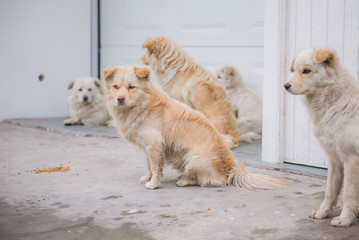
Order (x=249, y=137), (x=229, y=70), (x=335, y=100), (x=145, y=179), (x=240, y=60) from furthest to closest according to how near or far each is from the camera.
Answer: (x=240, y=60), (x=229, y=70), (x=249, y=137), (x=145, y=179), (x=335, y=100)

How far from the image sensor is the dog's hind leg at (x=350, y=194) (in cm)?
289

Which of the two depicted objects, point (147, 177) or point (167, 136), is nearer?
point (167, 136)

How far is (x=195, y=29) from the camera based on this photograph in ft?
23.7

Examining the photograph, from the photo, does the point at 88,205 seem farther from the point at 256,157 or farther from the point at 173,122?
the point at 256,157

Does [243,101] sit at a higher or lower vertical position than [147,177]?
higher

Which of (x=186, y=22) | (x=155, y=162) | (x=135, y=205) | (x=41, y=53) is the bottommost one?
(x=135, y=205)

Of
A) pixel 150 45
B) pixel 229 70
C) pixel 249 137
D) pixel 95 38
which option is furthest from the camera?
pixel 95 38

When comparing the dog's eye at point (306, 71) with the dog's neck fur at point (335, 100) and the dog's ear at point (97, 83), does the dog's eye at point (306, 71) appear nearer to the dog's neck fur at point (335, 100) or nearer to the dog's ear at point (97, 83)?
the dog's neck fur at point (335, 100)

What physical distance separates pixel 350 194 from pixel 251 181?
107 cm

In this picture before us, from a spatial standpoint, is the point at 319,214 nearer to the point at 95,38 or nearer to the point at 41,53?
the point at 41,53

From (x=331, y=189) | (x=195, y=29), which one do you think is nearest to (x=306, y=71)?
(x=331, y=189)

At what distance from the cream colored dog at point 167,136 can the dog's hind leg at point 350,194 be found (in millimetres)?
976

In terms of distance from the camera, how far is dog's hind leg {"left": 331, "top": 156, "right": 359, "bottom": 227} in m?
2.89

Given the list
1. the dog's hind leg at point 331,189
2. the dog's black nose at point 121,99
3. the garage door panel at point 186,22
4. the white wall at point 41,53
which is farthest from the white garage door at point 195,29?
the dog's hind leg at point 331,189
